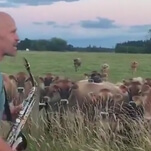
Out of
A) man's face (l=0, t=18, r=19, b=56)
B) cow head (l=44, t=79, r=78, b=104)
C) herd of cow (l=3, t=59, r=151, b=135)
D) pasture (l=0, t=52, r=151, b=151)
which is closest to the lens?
man's face (l=0, t=18, r=19, b=56)

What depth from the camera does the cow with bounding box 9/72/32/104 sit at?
27.3 feet

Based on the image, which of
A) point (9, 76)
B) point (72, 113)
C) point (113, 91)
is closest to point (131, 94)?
point (113, 91)

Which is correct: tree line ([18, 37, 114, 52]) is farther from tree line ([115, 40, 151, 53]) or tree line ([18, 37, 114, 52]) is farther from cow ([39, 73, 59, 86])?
cow ([39, 73, 59, 86])

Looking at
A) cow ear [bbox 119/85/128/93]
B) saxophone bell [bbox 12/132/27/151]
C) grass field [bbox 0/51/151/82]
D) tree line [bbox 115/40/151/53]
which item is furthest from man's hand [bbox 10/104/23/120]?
tree line [bbox 115/40/151/53]

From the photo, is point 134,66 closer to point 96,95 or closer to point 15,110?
point 96,95

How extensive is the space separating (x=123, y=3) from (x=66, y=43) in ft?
3.09

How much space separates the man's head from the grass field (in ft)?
14.3

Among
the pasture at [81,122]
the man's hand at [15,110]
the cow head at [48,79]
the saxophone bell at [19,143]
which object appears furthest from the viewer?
the cow head at [48,79]

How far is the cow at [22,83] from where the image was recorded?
831 centimetres

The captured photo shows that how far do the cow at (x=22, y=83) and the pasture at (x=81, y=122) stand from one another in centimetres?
9

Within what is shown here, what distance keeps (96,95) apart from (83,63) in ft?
1.62

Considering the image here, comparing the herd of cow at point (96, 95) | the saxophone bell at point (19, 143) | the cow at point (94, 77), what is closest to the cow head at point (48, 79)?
the herd of cow at point (96, 95)

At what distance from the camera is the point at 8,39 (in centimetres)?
346

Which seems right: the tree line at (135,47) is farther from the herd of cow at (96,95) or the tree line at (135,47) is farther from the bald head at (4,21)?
the bald head at (4,21)
